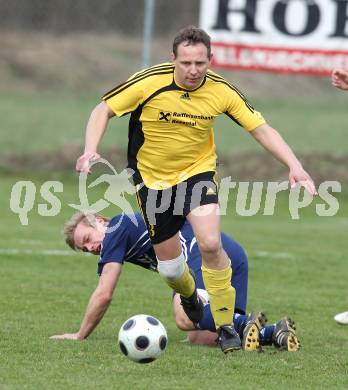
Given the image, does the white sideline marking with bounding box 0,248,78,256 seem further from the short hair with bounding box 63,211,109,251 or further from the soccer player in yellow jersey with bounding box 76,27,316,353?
the soccer player in yellow jersey with bounding box 76,27,316,353

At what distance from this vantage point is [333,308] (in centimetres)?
937

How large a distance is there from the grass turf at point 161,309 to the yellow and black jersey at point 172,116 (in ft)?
4.07

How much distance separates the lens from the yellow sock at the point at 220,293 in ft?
24.0

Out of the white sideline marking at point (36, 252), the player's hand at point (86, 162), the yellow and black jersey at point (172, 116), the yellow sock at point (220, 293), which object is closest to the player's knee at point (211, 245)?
the yellow sock at point (220, 293)

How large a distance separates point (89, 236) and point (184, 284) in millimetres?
850

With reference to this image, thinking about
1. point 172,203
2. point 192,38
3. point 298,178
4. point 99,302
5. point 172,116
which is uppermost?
point 192,38

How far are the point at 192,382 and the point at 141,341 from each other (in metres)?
0.42

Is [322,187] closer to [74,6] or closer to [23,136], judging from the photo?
[23,136]

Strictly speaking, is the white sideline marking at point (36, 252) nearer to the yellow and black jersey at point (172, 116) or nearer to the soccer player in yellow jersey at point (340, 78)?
the yellow and black jersey at point (172, 116)

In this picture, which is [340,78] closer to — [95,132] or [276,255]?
[95,132]

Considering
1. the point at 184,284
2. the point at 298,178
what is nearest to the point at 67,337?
the point at 184,284

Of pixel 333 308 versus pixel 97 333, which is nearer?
pixel 97 333

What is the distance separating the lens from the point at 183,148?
752 centimetres

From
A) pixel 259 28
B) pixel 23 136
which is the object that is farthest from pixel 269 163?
pixel 23 136
